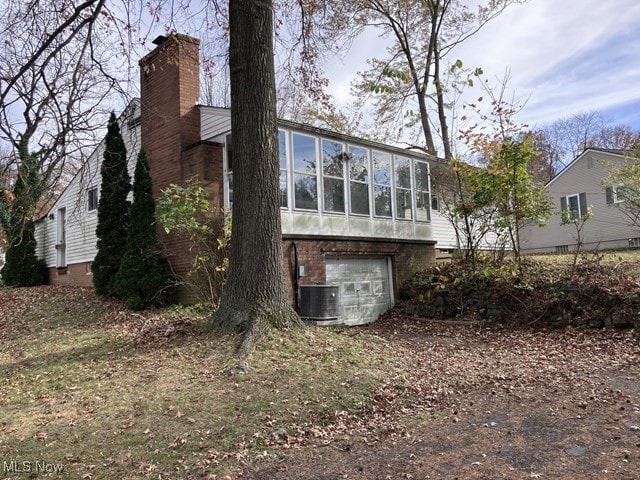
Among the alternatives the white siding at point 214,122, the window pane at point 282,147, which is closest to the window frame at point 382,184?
the window pane at point 282,147

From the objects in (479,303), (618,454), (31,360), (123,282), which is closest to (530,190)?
(479,303)

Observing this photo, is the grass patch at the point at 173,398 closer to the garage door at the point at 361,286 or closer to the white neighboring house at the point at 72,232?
the garage door at the point at 361,286

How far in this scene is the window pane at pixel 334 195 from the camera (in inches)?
472

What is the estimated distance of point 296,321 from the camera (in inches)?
277

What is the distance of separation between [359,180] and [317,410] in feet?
28.5

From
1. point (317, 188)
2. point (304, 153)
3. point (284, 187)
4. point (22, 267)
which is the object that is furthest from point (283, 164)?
point (22, 267)

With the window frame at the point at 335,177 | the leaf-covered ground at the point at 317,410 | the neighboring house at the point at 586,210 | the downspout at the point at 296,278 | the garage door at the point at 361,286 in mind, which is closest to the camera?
the leaf-covered ground at the point at 317,410

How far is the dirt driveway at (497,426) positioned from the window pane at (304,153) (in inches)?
210

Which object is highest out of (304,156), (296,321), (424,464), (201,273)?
(304,156)

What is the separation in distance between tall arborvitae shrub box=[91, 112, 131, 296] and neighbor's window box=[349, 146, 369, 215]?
5.80m

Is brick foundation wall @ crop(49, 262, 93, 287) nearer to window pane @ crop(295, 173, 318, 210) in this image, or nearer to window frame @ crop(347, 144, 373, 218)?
window pane @ crop(295, 173, 318, 210)

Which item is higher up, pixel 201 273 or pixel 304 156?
pixel 304 156

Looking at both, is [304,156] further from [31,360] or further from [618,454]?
[618,454]

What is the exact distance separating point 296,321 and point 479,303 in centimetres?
623
